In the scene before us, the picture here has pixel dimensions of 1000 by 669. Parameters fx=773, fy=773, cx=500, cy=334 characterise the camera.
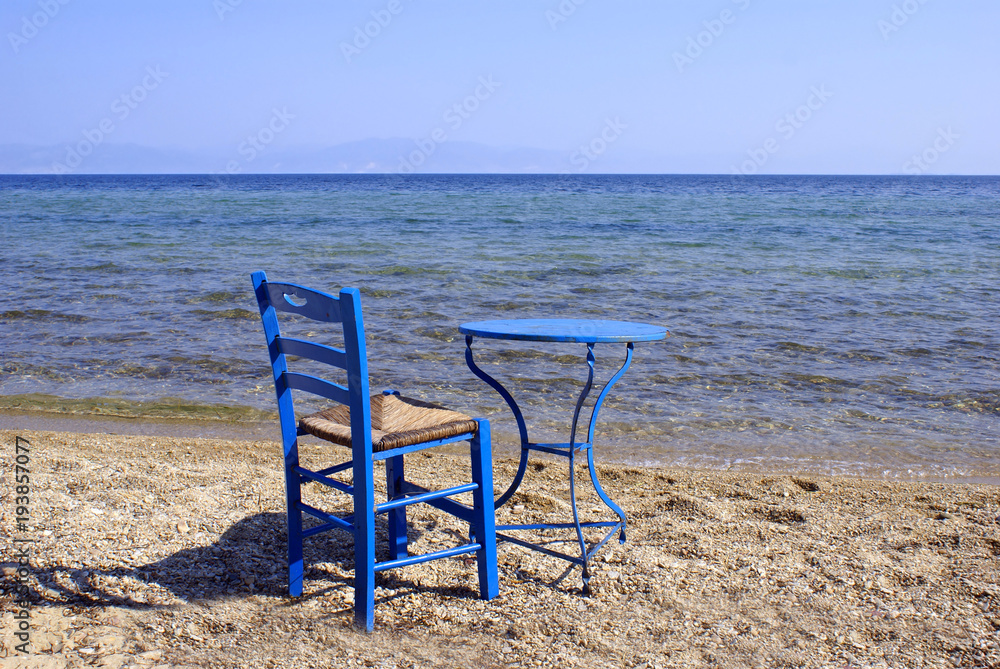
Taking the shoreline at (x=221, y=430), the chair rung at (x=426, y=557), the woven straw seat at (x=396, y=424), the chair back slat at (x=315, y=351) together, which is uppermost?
the chair back slat at (x=315, y=351)

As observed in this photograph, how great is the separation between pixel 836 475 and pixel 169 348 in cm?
616

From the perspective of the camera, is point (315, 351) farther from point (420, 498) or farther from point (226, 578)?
point (226, 578)

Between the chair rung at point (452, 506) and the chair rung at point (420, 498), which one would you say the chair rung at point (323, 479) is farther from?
the chair rung at point (452, 506)

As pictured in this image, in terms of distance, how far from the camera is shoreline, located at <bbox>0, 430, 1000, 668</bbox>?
246cm

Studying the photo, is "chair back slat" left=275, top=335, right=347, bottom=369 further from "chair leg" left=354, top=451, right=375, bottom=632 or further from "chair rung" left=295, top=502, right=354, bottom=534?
"chair rung" left=295, top=502, right=354, bottom=534

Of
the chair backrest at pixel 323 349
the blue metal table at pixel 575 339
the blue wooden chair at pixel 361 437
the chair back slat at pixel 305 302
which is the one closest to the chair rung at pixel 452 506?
the blue wooden chair at pixel 361 437

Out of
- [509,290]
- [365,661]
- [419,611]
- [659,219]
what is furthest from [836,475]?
[659,219]

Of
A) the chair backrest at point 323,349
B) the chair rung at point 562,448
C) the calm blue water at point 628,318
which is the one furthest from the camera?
the calm blue water at point 628,318

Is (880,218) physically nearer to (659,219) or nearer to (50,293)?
(659,219)

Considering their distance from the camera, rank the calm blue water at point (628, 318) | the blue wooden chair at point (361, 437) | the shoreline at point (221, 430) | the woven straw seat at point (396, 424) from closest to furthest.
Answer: the blue wooden chair at point (361, 437) → the woven straw seat at point (396, 424) → the shoreline at point (221, 430) → the calm blue water at point (628, 318)

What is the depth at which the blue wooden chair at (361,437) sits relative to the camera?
242cm

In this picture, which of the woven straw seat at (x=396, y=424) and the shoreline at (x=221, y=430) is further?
the shoreline at (x=221, y=430)

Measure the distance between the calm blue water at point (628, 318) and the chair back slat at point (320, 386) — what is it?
274 centimetres

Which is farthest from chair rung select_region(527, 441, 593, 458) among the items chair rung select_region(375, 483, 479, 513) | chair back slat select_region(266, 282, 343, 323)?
chair back slat select_region(266, 282, 343, 323)
